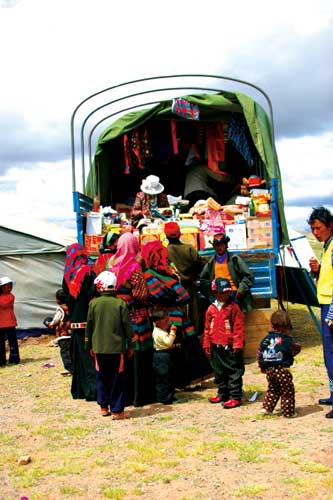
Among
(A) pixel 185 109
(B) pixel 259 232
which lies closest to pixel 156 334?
(B) pixel 259 232

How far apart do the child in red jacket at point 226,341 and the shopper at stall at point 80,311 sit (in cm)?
140

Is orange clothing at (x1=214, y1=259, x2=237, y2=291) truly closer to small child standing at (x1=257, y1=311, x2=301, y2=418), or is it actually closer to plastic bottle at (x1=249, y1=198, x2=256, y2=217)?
plastic bottle at (x1=249, y1=198, x2=256, y2=217)

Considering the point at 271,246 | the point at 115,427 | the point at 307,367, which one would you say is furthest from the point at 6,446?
the point at 271,246

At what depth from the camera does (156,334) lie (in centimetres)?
685

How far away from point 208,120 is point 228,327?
215 inches

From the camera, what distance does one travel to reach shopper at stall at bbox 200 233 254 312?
821 cm

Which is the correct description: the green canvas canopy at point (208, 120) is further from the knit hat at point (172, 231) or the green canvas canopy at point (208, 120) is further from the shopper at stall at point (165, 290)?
the shopper at stall at point (165, 290)

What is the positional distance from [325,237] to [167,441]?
226cm

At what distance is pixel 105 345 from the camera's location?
6242mm

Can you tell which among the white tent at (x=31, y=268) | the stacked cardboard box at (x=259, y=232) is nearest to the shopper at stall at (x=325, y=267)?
the stacked cardboard box at (x=259, y=232)

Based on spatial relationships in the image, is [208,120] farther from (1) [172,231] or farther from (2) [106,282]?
(2) [106,282]

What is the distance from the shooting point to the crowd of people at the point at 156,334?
5.95 meters

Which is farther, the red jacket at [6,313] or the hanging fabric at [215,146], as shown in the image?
the hanging fabric at [215,146]

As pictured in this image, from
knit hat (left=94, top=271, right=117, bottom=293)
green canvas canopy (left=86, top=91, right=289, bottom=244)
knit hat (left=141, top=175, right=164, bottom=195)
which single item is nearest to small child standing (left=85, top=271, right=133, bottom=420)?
knit hat (left=94, top=271, right=117, bottom=293)
